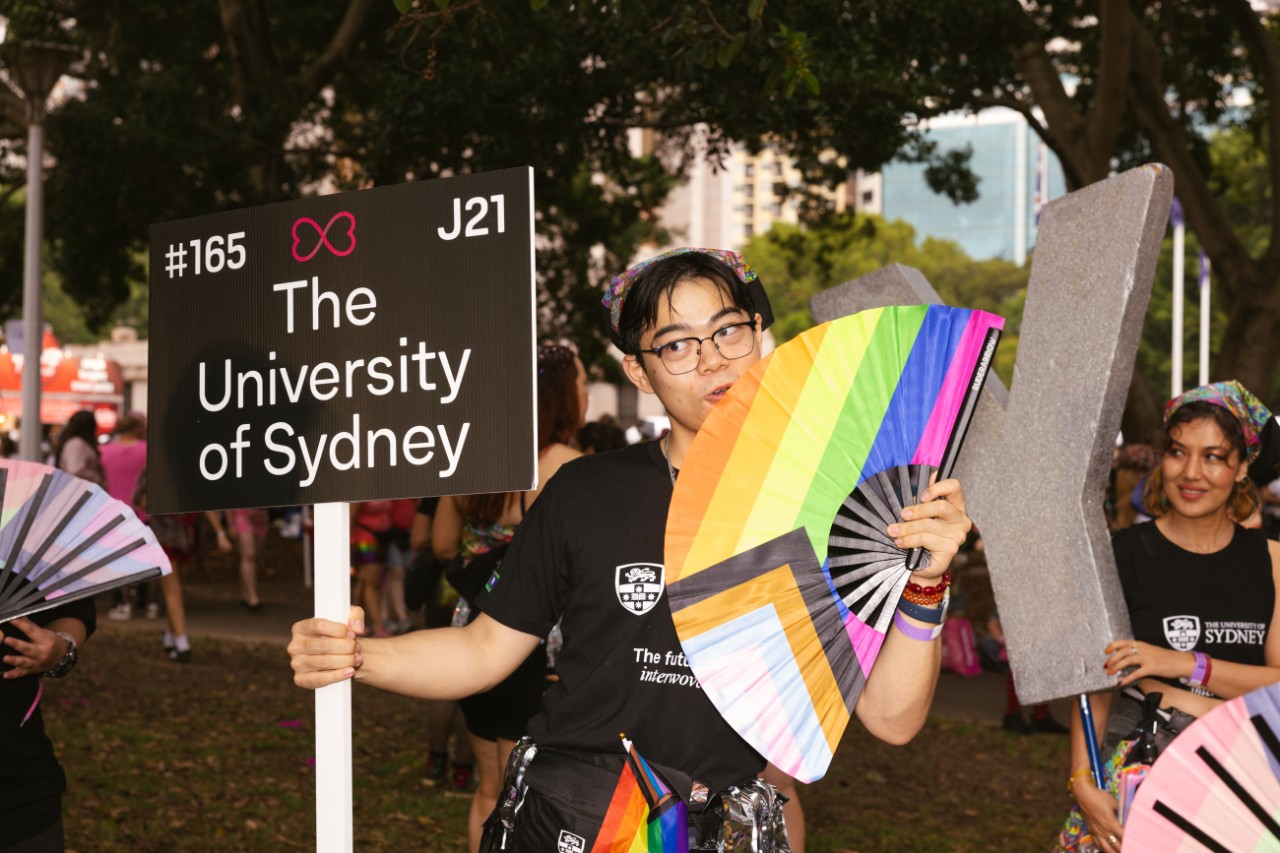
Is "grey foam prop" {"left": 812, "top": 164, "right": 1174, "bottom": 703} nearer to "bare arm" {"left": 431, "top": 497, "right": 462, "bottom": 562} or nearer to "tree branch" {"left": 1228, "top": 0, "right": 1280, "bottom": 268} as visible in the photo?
"bare arm" {"left": 431, "top": 497, "right": 462, "bottom": 562}

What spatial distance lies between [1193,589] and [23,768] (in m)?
2.94

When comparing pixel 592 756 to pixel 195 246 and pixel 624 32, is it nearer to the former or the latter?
pixel 195 246

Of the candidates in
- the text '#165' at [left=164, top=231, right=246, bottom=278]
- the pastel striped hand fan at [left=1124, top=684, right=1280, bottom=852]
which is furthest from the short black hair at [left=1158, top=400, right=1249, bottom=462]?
the text '#165' at [left=164, top=231, right=246, bottom=278]

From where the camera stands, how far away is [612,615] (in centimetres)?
251

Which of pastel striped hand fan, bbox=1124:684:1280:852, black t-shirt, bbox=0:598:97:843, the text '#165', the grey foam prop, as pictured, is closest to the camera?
pastel striped hand fan, bbox=1124:684:1280:852

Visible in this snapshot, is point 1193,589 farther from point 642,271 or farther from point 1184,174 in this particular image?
point 1184,174

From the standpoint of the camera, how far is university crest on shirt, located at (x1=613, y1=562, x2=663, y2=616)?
2494 millimetres

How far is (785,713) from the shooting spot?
2373 mm

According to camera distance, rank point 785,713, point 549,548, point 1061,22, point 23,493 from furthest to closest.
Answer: point 1061,22 → point 23,493 → point 549,548 → point 785,713

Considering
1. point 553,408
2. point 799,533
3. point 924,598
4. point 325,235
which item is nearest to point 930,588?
point 924,598

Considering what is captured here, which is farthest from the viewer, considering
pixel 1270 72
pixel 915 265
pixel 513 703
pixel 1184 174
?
pixel 915 265

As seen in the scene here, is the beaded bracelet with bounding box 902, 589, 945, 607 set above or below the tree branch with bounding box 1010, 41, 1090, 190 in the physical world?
below

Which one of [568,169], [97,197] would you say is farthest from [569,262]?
[568,169]

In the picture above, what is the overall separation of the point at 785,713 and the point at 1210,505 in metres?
1.79
